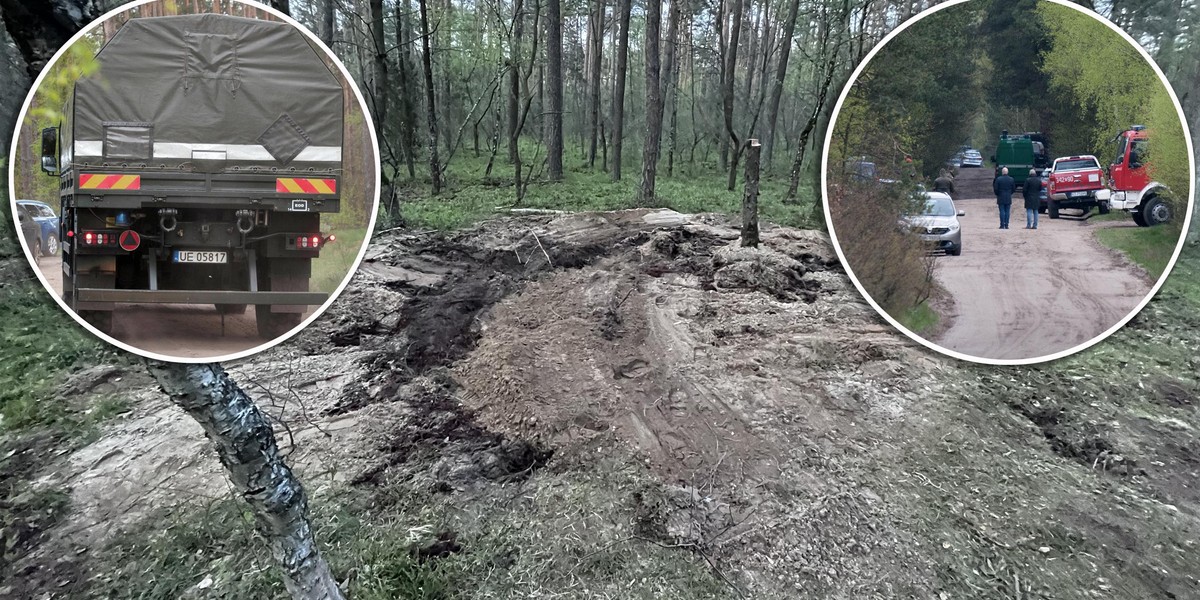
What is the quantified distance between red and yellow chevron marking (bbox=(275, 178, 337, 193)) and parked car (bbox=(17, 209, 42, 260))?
533mm

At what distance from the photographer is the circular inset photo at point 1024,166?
2.21 meters

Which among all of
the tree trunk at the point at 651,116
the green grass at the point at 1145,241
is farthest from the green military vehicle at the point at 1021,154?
the tree trunk at the point at 651,116

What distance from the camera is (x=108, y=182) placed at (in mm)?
1312

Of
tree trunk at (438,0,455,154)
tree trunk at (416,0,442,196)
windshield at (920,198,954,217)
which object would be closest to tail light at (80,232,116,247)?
windshield at (920,198,954,217)

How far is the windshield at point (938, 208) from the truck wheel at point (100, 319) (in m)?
2.62

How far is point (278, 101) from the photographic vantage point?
1615 mm

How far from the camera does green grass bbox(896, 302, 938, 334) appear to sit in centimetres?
246

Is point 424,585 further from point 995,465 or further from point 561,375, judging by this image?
point 995,465

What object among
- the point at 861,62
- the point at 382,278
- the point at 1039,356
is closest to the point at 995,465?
the point at 1039,356

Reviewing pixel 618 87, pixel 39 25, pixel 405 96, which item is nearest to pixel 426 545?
pixel 39 25

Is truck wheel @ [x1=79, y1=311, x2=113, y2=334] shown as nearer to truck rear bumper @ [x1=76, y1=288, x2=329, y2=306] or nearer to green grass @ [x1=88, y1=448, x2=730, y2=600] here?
truck rear bumper @ [x1=76, y1=288, x2=329, y2=306]

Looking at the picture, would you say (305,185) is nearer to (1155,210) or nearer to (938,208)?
(938,208)

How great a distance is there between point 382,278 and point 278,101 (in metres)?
6.06

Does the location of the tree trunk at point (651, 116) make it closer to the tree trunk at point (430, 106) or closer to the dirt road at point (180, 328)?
the tree trunk at point (430, 106)
